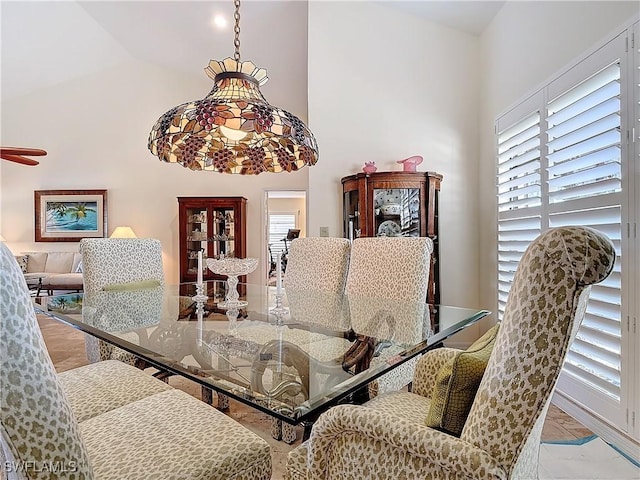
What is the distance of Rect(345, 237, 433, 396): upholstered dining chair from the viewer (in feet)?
5.78

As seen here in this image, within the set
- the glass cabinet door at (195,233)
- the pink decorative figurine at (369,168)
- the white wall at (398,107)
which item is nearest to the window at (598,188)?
the white wall at (398,107)

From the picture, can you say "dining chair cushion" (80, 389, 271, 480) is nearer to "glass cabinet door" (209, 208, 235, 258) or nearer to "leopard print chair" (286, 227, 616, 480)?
"leopard print chair" (286, 227, 616, 480)

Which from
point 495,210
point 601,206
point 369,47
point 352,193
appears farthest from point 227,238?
point 601,206

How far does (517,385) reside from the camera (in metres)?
0.76

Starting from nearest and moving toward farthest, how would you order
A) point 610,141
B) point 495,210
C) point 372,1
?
point 610,141
point 495,210
point 372,1

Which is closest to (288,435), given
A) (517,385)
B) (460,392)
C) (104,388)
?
(104,388)

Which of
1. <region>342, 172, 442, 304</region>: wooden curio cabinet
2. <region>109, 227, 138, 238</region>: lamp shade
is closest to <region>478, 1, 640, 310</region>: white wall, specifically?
<region>342, 172, 442, 304</region>: wooden curio cabinet

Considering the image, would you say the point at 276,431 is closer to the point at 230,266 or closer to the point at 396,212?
the point at 230,266

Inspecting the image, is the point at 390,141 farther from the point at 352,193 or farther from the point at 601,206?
the point at 601,206

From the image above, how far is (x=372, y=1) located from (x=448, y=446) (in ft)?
12.4

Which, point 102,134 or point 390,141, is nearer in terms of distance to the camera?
point 390,141

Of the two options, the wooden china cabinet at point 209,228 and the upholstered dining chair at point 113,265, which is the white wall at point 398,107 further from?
the wooden china cabinet at point 209,228

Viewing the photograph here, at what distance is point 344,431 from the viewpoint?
98 centimetres

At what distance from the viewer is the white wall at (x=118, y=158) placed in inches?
231
